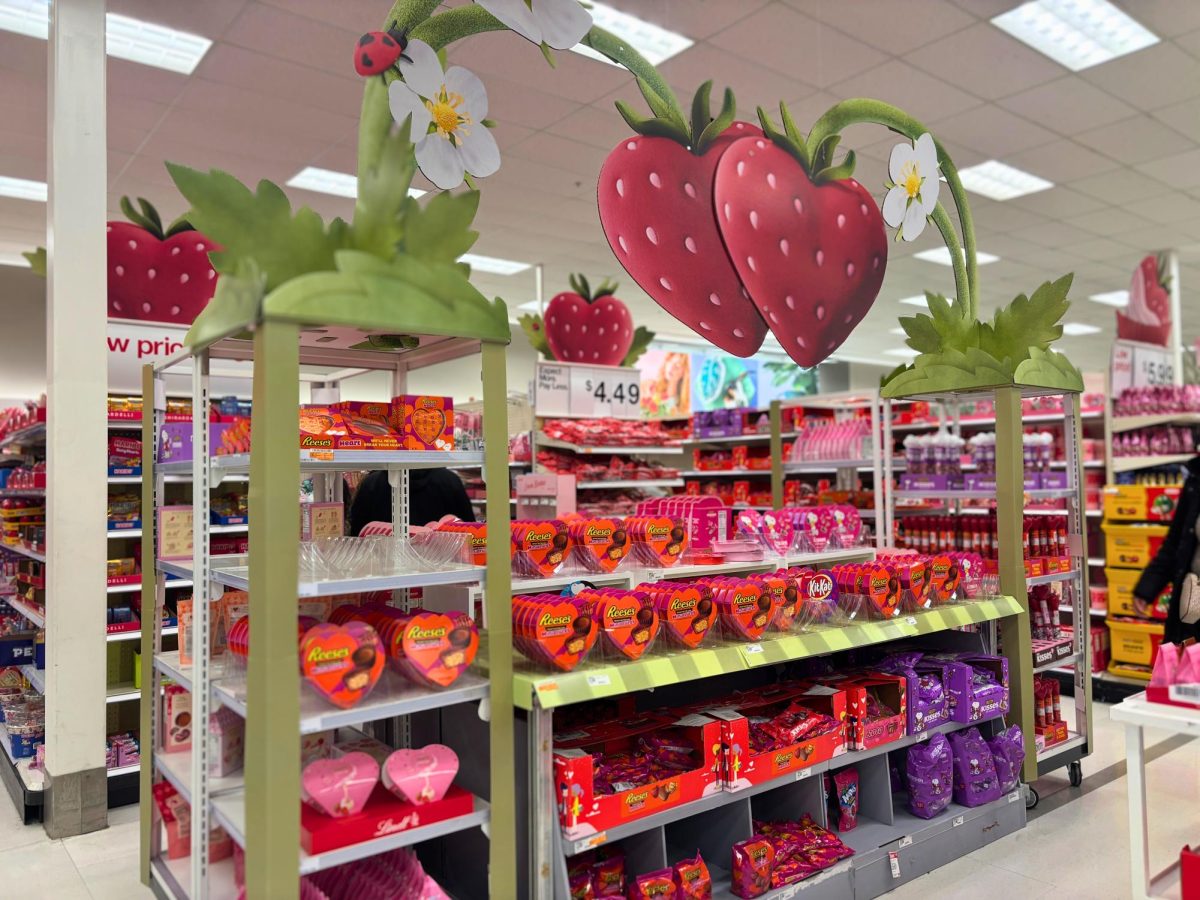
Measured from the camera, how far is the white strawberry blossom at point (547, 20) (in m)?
3.38

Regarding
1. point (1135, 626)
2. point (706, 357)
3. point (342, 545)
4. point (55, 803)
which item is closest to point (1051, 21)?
point (1135, 626)

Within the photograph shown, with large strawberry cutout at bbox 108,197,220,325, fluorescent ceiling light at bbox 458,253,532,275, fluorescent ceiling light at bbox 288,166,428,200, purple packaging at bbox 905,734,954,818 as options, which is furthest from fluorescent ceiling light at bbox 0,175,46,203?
purple packaging at bbox 905,734,954,818

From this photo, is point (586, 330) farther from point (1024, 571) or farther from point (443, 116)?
point (443, 116)

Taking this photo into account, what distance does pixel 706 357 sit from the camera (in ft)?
51.8

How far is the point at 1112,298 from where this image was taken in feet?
42.2

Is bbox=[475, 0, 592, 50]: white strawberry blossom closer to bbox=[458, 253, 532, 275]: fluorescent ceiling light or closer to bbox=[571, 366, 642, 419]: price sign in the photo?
bbox=[571, 366, 642, 419]: price sign

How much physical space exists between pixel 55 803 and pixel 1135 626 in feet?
21.2

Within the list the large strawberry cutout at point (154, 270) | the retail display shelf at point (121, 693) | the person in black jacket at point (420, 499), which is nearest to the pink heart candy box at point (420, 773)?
the person in black jacket at point (420, 499)

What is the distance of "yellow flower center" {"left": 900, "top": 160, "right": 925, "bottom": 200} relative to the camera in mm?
4590

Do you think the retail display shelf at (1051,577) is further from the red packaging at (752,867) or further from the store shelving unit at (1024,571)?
the red packaging at (752,867)

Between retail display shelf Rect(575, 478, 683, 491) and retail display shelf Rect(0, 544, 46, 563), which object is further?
retail display shelf Rect(575, 478, 683, 491)

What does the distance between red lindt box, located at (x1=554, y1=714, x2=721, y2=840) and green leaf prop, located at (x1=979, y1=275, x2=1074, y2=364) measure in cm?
237

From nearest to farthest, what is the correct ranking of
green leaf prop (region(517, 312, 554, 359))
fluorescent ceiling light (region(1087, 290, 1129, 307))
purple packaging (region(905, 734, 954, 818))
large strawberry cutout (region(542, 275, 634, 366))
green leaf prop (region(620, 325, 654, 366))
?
purple packaging (region(905, 734, 954, 818)) → large strawberry cutout (region(542, 275, 634, 366)) → green leaf prop (region(517, 312, 554, 359)) → green leaf prop (region(620, 325, 654, 366)) → fluorescent ceiling light (region(1087, 290, 1129, 307))

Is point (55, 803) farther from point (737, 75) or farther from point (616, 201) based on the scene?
point (737, 75)
